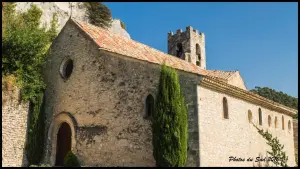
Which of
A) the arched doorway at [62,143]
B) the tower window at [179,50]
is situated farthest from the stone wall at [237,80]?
the arched doorway at [62,143]

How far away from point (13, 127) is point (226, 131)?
10.3 m

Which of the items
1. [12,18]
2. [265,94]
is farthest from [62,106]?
[265,94]

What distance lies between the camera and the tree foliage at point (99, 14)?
109 ft

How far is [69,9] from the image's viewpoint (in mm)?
32656

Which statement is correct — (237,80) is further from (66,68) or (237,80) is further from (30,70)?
(30,70)

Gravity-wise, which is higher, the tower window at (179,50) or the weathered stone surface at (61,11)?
the weathered stone surface at (61,11)

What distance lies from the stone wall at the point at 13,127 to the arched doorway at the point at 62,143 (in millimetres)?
1653

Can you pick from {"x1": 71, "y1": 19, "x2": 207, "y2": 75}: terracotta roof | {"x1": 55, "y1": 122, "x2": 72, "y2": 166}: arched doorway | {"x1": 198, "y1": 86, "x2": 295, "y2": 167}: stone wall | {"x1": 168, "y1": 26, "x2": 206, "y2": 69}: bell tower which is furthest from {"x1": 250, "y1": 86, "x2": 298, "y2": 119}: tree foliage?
{"x1": 55, "y1": 122, "x2": 72, "y2": 166}: arched doorway

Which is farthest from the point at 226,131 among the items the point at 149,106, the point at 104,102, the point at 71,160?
the point at 71,160

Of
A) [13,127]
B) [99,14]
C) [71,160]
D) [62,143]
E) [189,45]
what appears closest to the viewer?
[71,160]

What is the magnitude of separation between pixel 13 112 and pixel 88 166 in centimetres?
468

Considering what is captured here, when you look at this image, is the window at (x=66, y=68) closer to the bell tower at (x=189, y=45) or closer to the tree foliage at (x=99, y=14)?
the tree foliage at (x=99, y=14)

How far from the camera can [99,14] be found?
33312mm

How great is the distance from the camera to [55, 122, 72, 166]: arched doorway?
56.0ft
